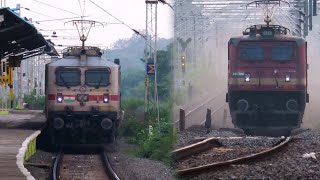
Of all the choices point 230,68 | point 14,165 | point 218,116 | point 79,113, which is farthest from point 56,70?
point 218,116

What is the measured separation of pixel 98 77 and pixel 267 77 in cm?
408

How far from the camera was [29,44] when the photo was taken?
1973cm

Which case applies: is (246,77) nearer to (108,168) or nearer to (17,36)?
(17,36)

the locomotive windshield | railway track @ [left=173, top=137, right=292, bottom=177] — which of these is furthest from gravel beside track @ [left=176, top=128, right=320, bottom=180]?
the locomotive windshield

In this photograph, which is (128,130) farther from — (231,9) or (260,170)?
(231,9)

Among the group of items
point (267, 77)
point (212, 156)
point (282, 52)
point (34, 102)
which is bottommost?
point (212, 156)

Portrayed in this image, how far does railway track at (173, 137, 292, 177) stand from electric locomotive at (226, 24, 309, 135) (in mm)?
3994

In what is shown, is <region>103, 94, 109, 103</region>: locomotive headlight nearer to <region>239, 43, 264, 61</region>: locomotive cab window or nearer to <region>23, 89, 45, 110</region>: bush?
<region>239, 43, 264, 61</region>: locomotive cab window

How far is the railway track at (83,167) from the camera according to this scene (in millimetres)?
11938

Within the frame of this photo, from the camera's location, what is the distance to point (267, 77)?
1800cm

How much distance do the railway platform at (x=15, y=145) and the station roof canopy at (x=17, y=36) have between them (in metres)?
2.02

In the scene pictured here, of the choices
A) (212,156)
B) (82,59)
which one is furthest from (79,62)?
(212,156)

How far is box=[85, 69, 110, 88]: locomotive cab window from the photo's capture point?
1739 cm

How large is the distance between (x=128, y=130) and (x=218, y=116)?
5.67 m
